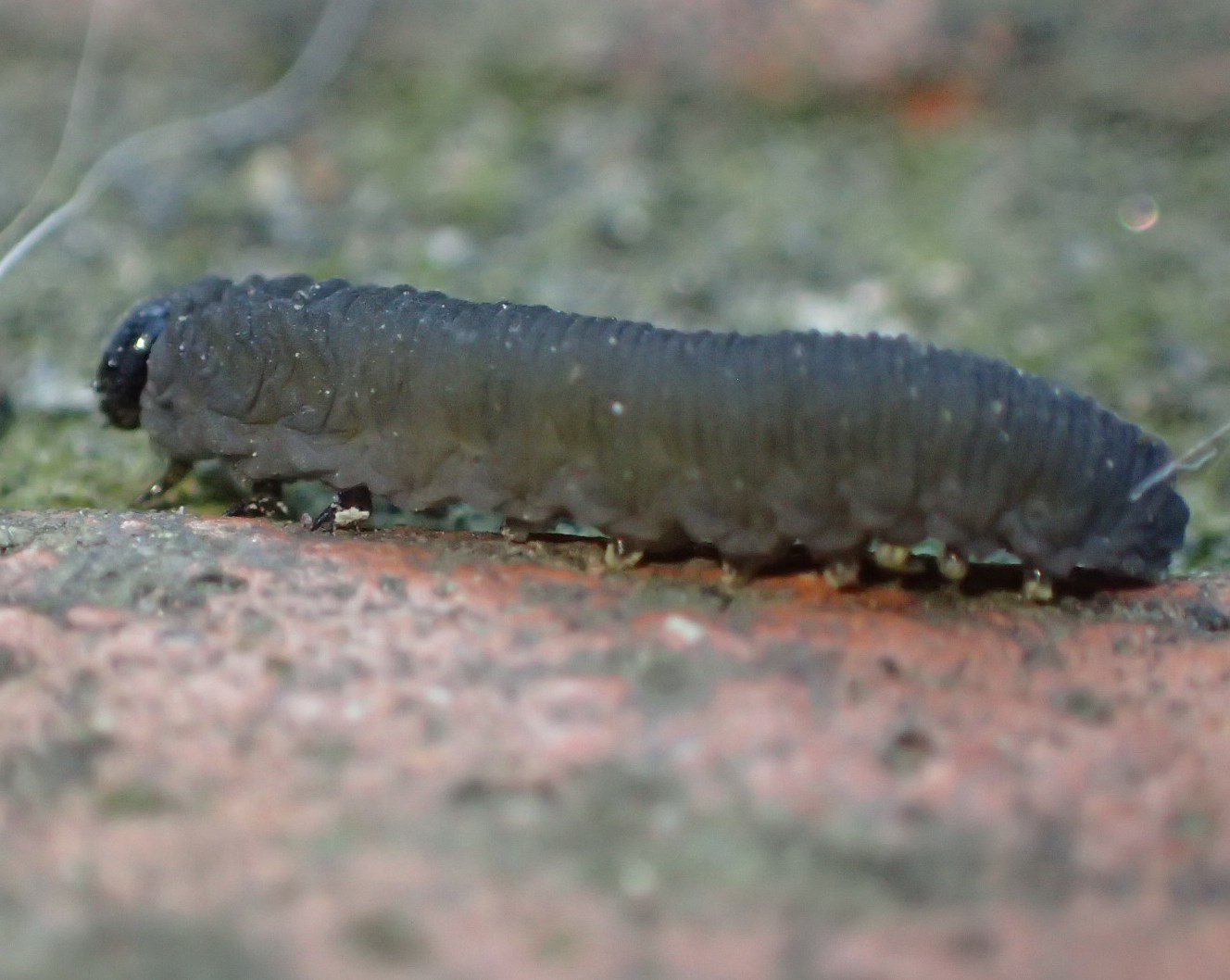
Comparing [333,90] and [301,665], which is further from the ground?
[333,90]

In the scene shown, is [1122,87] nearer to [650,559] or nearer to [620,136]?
[620,136]

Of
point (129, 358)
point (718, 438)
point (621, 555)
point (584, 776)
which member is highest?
point (129, 358)

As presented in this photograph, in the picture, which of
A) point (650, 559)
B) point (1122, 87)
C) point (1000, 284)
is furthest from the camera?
point (1122, 87)

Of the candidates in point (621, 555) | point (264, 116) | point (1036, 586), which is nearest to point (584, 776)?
point (621, 555)

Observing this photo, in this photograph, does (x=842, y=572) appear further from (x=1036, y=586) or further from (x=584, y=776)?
(x=584, y=776)

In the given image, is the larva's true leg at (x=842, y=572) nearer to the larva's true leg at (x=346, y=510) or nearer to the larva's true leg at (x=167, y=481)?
the larva's true leg at (x=346, y=510)

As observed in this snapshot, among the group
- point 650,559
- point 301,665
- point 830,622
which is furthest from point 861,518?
point 301,665

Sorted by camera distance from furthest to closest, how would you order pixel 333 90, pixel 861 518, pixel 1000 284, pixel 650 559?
1. pixel 333 90
2. pixel 1000 284
3. pixel 650 559
4. pixel 861 518

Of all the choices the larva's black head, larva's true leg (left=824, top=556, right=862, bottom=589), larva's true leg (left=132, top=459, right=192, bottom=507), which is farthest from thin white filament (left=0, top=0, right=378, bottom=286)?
larva's true leg (left=824, top=556, right=862, bottom=589)
